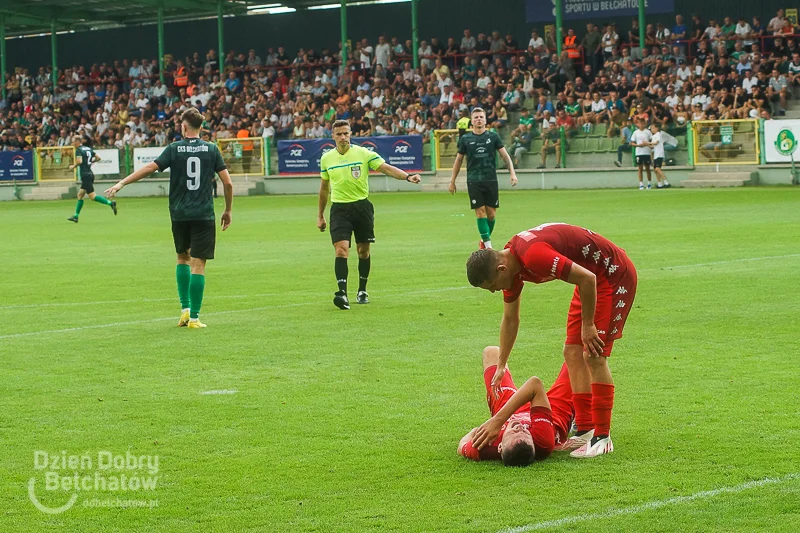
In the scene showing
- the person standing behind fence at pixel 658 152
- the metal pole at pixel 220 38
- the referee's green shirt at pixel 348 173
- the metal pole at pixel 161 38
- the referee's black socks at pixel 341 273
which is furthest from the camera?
the metal pole at pixel 161 38

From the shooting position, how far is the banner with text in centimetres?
4706

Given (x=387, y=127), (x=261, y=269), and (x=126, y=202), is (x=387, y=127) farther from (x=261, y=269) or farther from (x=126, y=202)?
(x=261, y=269)

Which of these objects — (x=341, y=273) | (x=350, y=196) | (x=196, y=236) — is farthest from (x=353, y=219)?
(x=196, y=236)

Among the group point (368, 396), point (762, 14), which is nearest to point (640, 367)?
point (368, 396)

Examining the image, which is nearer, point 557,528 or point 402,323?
point 557,528

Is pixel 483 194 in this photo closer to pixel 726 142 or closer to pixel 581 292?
pixel 581 292

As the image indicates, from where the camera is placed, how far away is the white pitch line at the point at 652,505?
5.22 m

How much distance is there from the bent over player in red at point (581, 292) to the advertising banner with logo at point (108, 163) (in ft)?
142

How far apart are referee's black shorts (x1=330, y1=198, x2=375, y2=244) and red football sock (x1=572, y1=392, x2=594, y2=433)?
23.3 feet

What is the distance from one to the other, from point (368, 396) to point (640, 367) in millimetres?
2155

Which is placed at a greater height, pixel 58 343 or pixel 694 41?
pixel 694 41

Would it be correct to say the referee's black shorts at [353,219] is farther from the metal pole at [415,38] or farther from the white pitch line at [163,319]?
the metal pole at [415,38]

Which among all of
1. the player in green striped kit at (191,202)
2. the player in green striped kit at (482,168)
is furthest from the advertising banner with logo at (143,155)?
the player in green striped kit at (191,202)

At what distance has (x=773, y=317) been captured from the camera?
11.1 m
